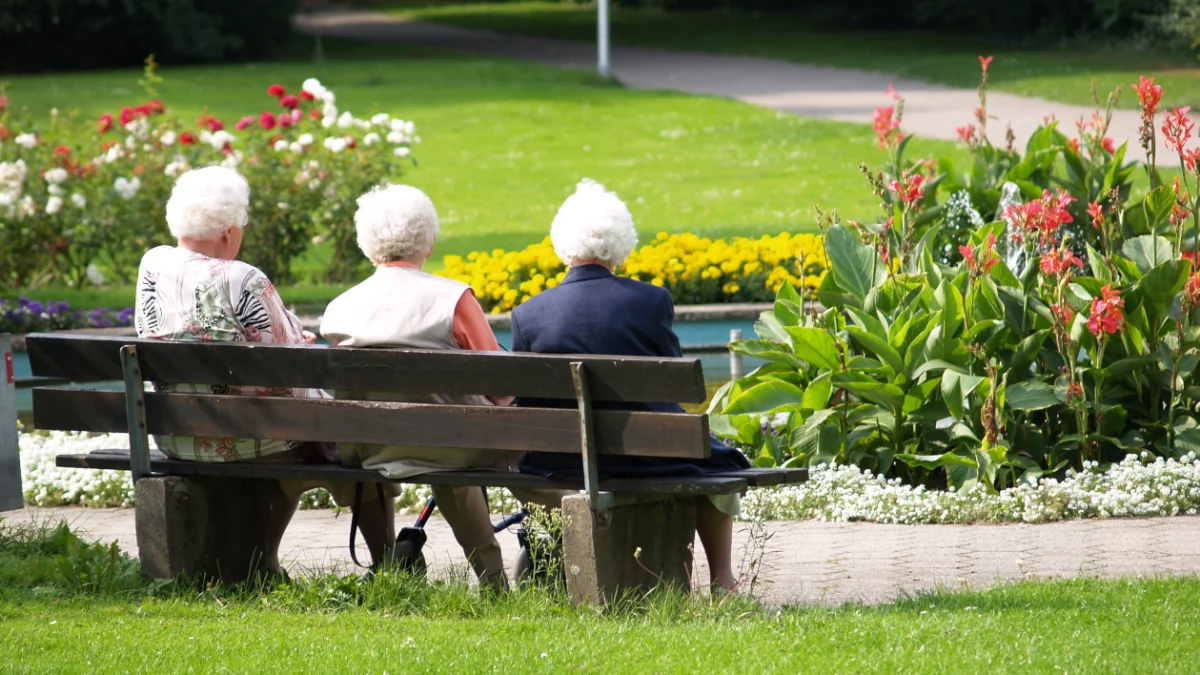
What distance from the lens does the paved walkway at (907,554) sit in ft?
16.2

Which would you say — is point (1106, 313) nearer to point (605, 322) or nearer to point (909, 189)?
point (909, 189)

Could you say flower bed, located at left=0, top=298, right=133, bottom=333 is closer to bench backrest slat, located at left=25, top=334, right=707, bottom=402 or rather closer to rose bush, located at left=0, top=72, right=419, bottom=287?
rose bush, located at left=0, top=72, right=419, bottom=287

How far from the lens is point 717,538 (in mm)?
4750

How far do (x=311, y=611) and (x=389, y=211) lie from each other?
1.23 m

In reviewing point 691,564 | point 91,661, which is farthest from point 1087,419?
point 91,661

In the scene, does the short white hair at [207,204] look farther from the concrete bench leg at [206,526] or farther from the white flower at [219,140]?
the white flower at [219,140]

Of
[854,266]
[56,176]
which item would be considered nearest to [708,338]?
[854,266]

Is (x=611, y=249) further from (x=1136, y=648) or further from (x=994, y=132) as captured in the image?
(x=994, y=132)

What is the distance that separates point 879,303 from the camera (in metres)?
6.46

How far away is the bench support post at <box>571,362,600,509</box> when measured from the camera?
4.27 meters

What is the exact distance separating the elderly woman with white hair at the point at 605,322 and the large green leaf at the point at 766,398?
5.02 ft

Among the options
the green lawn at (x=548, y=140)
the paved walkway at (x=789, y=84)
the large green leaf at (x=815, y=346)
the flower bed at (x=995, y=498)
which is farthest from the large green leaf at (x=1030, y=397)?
the paved walkway at (x=789, y=84)

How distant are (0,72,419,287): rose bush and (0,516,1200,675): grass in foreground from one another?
787cm

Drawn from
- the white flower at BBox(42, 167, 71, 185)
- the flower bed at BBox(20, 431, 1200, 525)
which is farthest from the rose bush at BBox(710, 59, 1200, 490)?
the white flower at BBox(42, 167, 71, 185)
